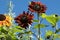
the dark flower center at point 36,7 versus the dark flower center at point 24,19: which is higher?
the dark flower center at point 36,7

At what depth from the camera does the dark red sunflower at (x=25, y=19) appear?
1570 mm

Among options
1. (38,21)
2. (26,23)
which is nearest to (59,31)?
(38,21)

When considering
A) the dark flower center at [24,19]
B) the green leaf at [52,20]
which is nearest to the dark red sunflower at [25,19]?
the dark flower center at [24,19]

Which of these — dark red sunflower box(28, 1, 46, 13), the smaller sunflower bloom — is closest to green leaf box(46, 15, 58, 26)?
dark red sunflower box(28, 1, 46, 13)

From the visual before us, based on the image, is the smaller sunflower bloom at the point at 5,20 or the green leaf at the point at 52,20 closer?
the green leaf at the point at 52,20

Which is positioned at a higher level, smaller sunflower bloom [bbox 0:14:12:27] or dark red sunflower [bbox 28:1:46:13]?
dark red sunflower [bbox 28:1:46:13]

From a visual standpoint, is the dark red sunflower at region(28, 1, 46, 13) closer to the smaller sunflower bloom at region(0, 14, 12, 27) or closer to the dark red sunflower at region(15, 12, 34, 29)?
the dark red sunflower at region(15, 12, 34, 29)

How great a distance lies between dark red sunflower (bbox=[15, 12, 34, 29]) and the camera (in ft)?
5.15

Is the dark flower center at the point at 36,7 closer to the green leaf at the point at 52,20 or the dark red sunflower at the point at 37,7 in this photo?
the dark red sunflower at the point at 37,7

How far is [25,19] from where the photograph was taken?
159 centimetres

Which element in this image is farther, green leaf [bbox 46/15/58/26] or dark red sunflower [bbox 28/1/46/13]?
dark red sunflower [bbox 28/1/46/13]

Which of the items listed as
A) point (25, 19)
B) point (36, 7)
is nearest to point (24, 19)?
point (25, 19)

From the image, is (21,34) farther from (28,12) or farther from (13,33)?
(28,12)

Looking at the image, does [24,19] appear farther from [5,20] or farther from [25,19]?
[5,20]
